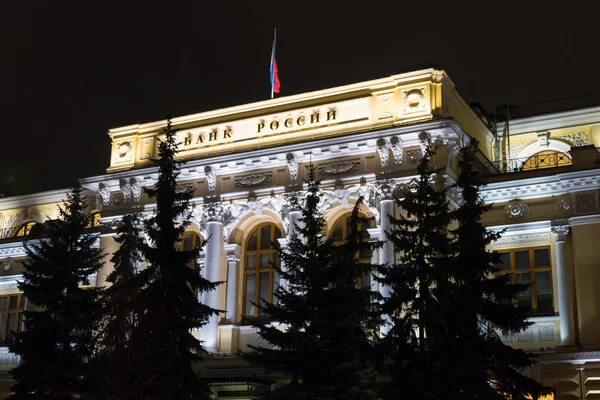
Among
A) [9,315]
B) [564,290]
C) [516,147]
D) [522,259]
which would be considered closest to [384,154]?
[522,259]

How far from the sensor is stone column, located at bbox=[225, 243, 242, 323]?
30422mm

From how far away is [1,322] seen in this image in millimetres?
38750

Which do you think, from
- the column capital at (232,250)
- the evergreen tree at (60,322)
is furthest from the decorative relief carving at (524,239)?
the evergreen tree at (60,322)

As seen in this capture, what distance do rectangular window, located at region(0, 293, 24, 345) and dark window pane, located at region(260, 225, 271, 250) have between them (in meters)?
12.9

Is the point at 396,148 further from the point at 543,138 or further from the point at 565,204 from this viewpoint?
the point at 543,138

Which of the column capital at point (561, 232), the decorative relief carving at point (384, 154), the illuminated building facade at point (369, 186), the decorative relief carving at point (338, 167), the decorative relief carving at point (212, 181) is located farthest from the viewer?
the decorative relief carving at point (212, 181)

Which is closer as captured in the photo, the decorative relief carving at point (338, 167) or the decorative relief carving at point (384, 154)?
the decorative relief carving at point (384, 154)

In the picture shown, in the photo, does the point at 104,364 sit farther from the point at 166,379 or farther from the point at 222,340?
the point at 222,340

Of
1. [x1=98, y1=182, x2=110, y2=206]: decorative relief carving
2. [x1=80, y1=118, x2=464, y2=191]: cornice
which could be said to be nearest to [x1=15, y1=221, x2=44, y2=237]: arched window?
[x1=98, y1=182, x2=110, y2=206]: decorative relief carving

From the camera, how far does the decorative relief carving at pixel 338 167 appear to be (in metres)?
29.6

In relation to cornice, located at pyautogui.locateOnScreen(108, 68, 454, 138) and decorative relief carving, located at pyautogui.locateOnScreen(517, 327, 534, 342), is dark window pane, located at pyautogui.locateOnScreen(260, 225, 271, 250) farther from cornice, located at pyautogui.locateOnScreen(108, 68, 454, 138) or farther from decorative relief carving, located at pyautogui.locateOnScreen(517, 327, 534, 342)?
decorative relief carving, located at pyautogui.locateOnScreen(517, 327, 534, 342)

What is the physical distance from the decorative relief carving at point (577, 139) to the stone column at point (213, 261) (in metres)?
13.0

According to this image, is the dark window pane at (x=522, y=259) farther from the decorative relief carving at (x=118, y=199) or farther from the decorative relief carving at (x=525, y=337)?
the decorative relief carving at (x=118, y=199)

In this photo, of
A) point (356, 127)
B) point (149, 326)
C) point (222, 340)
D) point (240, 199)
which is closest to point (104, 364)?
point (149, 326)
